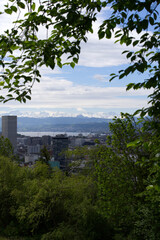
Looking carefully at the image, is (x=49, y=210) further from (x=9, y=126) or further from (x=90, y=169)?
(x=9, y=126)

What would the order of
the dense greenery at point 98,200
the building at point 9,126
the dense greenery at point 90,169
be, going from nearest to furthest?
the dense greenery at point 90,169
the dense greenery at point 98,200
the building at point 9,126

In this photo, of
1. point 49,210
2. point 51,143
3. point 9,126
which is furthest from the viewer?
point 51,143

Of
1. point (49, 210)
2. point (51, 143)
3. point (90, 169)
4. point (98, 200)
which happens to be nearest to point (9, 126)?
point (51, 143)

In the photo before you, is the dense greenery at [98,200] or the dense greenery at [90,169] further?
the dense greenery at [98,200]

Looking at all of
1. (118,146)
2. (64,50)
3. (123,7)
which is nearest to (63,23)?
(64,50)

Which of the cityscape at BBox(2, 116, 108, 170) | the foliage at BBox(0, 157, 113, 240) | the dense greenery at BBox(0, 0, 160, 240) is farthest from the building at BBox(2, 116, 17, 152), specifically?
the foliage at BBox(0, 157, 113, 240)

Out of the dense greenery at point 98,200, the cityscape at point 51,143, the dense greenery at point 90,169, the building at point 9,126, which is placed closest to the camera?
the dense greenery at point 90,169

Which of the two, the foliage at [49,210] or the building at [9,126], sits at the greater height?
the building at [9,126]

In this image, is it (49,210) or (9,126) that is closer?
(49,210)

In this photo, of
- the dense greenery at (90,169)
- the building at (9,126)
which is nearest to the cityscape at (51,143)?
the building at (9,126)

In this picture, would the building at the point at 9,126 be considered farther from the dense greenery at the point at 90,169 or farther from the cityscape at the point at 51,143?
the dense greenery at the point at 90,169

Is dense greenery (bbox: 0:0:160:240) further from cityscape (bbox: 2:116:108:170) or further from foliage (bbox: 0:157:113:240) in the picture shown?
cityscape (bbox: 2:116:108:170)

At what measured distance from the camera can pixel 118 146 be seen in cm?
1054

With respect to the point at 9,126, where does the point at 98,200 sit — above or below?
below
